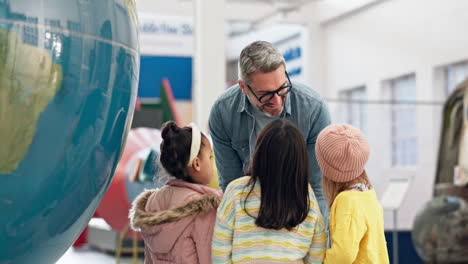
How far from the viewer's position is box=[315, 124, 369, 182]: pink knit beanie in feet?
8.25

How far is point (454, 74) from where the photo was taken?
42.0 feet

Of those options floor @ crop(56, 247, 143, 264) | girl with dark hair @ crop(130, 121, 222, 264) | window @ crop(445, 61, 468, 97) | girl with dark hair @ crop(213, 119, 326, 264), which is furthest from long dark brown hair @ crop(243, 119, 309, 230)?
window @ crop(445, 61, 468, 97)

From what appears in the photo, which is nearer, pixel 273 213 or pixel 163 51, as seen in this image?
pixel 273 213

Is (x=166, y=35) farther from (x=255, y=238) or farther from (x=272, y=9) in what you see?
(x=255, y=238)

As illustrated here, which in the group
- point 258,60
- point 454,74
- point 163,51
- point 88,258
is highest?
point 163,51

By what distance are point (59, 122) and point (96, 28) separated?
0.27 meters

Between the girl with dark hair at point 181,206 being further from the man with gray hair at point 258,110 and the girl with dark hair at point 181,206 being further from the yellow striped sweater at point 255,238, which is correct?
the man with gray hair at point 258,110

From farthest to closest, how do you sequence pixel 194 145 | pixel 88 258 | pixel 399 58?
pixel 399 58
pixel 88 258
pixel 194 145

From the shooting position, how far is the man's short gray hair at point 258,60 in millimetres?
2648

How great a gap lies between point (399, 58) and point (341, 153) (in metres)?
12.2


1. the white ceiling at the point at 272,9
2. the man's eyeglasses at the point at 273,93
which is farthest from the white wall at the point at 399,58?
the man's eyeglasses at the point at 273,93

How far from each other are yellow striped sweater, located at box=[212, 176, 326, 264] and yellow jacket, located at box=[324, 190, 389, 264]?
0.21 ft

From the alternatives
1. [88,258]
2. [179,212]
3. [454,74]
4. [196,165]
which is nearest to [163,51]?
[88,258]

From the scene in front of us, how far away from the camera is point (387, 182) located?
9312 millimetres
